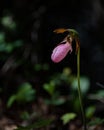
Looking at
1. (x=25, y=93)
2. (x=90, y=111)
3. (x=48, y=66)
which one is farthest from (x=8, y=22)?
(x=90, y=111)

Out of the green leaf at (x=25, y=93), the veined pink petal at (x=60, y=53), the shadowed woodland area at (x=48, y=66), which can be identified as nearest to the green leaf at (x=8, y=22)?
the shadowed woodland area at (x=48, y=66)

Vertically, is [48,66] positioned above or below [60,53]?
below

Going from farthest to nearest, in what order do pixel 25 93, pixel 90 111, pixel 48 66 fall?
pixel 48 66 → pixel 25 93 → pixel 90 111

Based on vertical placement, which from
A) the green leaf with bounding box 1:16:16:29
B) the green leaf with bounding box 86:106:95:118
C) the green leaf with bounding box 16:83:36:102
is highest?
the green leaf with bounding box 1:16:16:29

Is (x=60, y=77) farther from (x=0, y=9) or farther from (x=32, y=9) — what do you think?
(x=0, y=9)

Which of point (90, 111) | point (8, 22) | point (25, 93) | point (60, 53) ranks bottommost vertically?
point (90, 111)

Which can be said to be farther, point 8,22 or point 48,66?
point 8,22

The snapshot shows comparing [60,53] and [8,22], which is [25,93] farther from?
[8,22]

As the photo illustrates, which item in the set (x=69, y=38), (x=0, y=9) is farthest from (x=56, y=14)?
(x=69, y=38)

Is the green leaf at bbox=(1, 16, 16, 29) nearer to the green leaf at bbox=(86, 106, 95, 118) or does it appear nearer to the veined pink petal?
the green leaf at bbox=(86, 106, 95, 118)

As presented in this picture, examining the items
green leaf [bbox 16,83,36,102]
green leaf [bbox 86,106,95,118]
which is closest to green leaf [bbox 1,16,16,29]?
green leaf [bbox 16,83,36,102]
